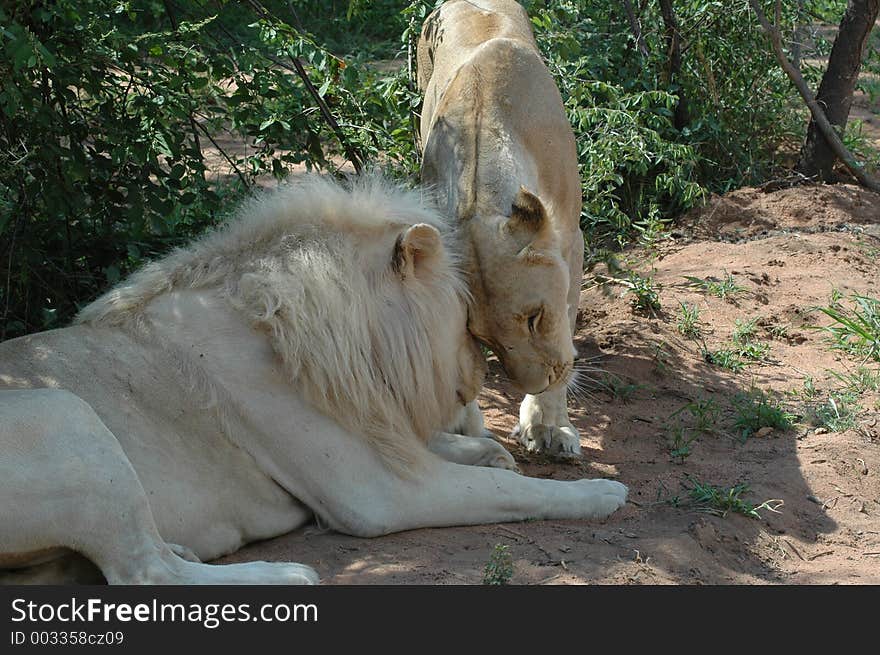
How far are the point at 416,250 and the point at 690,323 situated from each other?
2.94 meters

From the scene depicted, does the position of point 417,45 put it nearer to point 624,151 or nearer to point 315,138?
point 315,138

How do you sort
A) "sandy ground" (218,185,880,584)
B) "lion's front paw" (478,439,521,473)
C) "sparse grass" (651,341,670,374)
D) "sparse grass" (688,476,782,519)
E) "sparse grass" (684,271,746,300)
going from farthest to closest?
1. "sparse grass" (684,271,746,300)
2. "sparse grass" (651,341,670,374)
3. "lion's front paw" (478,439,521,473)
4. "sparse grass" (688,476,782,519)
5. "sandy ground" (218,185,880,584)

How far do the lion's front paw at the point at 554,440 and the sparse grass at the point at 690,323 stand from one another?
5.34 ft

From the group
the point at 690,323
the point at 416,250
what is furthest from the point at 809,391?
the point at 416,250

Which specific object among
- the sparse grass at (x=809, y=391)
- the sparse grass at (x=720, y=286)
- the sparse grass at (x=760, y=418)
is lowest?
the sparse grass at (x=809, y=391)

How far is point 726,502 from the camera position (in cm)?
434

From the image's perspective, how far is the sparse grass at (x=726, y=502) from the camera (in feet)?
14.1

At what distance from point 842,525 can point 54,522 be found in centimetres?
277

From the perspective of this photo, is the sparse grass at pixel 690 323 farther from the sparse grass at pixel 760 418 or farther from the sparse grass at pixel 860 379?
the sparse grass at pixel 760 418

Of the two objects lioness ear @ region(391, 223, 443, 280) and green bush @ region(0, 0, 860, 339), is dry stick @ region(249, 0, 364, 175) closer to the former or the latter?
green bush @ region(0, 0, 860, 339)

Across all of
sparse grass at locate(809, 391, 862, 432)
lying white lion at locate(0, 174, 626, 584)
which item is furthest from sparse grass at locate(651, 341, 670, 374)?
lying white lion at locate(0, 174, 626, 584)

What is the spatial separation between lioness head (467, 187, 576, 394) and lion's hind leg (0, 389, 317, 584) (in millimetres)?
1201

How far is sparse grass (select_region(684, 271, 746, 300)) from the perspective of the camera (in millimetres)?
7055

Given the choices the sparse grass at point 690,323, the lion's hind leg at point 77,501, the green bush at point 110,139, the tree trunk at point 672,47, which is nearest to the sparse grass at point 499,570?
the lion's hind leg at point 77,501
